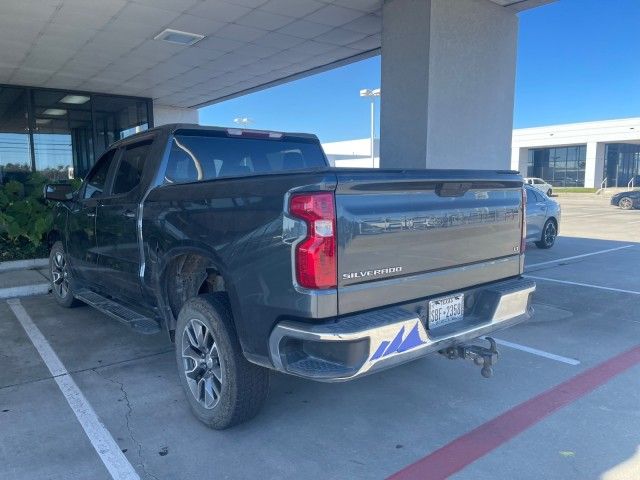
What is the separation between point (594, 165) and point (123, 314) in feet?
178

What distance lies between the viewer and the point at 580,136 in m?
49.2

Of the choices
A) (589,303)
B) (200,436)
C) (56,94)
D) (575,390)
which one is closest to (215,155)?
(200,436)

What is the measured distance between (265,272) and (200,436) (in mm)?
1327

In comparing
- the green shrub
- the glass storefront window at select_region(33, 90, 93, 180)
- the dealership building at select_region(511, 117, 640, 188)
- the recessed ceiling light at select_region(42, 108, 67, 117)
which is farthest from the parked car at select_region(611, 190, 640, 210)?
the green shrub

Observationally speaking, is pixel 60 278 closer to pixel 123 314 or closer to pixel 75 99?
pixel 123 314

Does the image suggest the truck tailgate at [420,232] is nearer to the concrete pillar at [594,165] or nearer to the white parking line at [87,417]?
the white parking line at [87,417]

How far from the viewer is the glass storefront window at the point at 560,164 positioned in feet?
172

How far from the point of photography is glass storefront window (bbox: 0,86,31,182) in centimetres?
1347

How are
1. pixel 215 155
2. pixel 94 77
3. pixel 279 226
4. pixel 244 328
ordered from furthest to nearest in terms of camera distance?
1. pixel 94 77
2. pixel 215 155
3. pixel 244 328
4. pixel 279 226

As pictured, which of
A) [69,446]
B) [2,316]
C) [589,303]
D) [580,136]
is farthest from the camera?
[580,136]

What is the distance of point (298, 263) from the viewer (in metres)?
2.61

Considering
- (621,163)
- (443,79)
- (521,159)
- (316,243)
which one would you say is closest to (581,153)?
(621,163)

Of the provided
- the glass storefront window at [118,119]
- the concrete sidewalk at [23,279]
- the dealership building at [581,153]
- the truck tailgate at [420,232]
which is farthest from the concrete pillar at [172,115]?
the dealership building at [581,153]

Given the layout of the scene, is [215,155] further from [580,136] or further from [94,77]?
[580,136]
